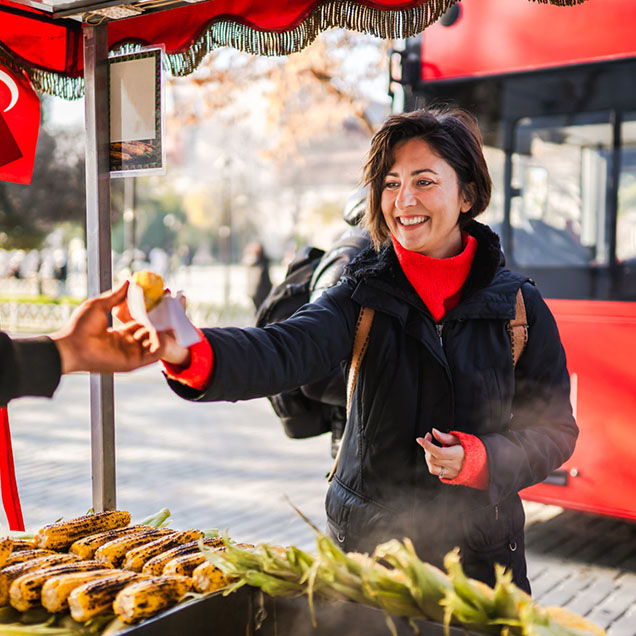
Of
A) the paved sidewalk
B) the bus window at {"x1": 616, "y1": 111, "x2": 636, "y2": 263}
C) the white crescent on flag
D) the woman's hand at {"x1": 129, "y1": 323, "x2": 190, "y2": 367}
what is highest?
the white crescent on flag

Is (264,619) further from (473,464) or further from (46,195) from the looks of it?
(46,195)

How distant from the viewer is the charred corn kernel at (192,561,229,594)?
1853mm

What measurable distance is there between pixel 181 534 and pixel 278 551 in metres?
0.48

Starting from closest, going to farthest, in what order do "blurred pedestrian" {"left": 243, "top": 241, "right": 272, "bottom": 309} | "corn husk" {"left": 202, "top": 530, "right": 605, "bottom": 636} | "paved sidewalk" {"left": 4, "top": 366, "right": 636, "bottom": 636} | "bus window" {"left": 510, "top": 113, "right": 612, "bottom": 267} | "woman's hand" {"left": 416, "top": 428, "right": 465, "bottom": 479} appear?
"corn husk" {"left": 202, "top": 530, "right": 605, "bottom": 636} < "woman's hand" {"left": 416, "top": 428, "right": 465, "bottom": 479} < "paved sidewalk" {"left": 4, "top": 366, "right": 636, "bottom": 636} < "bus window" {"left": 510, "top": 113, "right": 612, "bottom": 267} < "blurred pedestrian" {"left": 243, "top": 241, "right": 272, "bottom": 309}

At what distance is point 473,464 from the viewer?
201 cm

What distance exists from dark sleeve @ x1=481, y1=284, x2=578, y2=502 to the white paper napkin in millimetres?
959

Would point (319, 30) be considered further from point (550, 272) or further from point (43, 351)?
point (550, 272)

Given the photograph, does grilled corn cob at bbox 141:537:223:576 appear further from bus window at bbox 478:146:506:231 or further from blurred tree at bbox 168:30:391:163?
blurred tree at bbox 168:30:391:163

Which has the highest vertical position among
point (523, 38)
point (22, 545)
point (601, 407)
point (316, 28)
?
point (523, 38)

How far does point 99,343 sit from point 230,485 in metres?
5.36

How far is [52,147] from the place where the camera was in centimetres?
2423

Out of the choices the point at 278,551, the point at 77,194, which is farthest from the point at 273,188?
the point at 278,551

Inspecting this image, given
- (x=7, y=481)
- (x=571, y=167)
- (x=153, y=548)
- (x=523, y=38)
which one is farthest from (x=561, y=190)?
(x=153, y=548)

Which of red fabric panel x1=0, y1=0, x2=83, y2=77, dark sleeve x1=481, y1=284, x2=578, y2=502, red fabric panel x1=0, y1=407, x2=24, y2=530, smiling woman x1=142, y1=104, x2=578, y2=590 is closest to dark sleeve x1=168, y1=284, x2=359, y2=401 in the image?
smiling woman x1=142, y1=104, x2=578, y2=590
